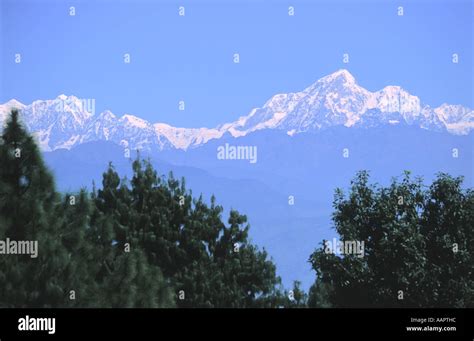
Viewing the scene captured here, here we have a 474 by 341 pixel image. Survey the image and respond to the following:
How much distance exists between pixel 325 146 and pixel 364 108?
493cm

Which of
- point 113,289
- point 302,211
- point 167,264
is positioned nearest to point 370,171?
point 167,264

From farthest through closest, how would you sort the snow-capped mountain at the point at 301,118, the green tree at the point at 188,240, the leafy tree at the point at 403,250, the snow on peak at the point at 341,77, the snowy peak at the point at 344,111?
the snow on peak at the point at 341,77 < the snowy peak at the point at 344,111 < the snow-capped mountain at the point at 301,118 < the leafy tree at the point at 403,250 < the green tree at the point at 188,240

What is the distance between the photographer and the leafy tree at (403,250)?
61.7ft

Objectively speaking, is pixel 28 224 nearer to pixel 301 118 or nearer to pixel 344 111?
pixel 301 118

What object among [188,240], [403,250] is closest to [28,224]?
[188,240]

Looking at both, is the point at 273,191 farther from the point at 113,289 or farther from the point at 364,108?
the point at 113,289

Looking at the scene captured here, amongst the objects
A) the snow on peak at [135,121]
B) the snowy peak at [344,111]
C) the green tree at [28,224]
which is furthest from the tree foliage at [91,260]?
the snowy peak at [344,111]

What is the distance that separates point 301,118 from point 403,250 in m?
23.7

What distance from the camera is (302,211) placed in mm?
41656

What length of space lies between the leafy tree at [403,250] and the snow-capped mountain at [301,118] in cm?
1396

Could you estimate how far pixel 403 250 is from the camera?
63.5 ft

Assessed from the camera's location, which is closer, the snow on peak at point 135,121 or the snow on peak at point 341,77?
the snow on peak at point 135,121

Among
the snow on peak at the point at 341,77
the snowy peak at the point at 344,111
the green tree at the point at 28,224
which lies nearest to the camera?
the green tree at the point at 28,224

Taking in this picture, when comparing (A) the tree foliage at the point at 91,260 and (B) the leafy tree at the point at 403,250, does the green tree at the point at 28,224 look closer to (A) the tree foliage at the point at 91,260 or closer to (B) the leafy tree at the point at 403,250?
(A) the tree foliage at the point at 91,260
